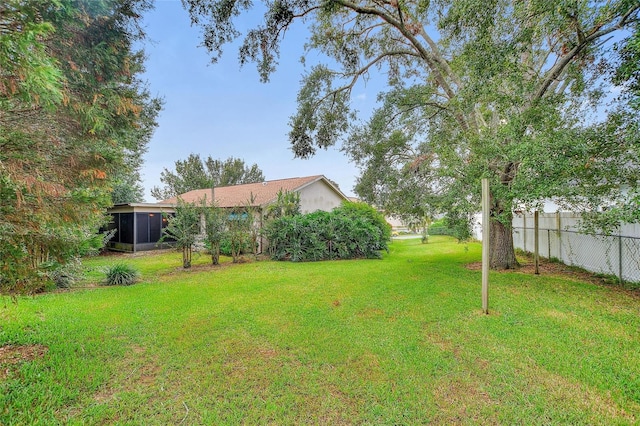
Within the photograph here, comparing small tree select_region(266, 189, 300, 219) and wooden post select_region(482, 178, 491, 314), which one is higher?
small tree select_region(266, 189, 300, 219)

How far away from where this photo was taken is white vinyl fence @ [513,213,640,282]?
257 inches

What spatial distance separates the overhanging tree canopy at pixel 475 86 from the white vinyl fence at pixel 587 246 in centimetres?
170

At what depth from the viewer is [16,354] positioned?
12.1ft

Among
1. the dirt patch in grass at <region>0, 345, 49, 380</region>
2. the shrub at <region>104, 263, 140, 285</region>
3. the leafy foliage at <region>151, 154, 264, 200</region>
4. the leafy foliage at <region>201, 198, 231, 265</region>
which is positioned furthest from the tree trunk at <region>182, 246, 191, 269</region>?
the leafy foliage at <region>151, 154, 264, 200</region>

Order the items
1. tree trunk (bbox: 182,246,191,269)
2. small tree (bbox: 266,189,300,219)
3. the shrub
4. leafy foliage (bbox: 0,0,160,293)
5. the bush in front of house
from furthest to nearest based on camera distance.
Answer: small tree (bbox: 266,189,300,219) < the bush in front of house < tree trunk (bbox: 182,246,191,269) < the shrub < leafy foliage (bbox: 0,0,160,293)

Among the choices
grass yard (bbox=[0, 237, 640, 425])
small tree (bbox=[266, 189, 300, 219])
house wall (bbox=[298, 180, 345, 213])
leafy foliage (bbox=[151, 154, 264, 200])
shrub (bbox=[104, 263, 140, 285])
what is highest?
leafy foliage (bbox=[151, 154, 264, 200])

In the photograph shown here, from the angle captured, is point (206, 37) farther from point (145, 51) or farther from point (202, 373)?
point (202, 373)

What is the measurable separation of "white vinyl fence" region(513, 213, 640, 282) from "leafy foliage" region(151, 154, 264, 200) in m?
31.3

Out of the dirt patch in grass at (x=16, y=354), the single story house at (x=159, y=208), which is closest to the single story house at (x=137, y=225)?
the single story house at (x=159, y=208)

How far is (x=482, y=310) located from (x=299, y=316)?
11.4ft

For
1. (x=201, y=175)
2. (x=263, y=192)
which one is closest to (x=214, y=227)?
(x=263, y=192)

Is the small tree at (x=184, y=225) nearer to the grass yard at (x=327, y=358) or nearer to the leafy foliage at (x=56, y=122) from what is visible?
the grass yard at (x=327, y=358)

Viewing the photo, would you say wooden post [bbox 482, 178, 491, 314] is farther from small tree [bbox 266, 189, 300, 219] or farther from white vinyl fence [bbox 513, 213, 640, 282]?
small tree [bbox 266, 189, 300, 219]

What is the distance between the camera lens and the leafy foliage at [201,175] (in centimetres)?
3381
